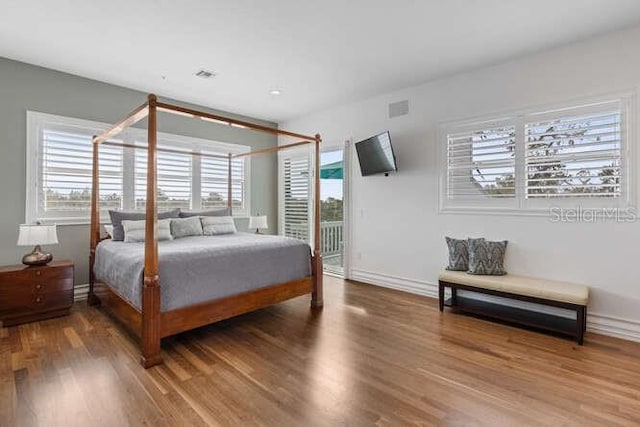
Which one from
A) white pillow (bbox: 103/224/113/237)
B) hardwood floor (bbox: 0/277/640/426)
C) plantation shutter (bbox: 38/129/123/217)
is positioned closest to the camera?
hardwood floor (bbox: 0/277/640/426)

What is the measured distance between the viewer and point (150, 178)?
261 centimetres

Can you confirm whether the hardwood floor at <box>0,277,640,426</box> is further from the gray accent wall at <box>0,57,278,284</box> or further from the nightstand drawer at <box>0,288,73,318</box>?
the gray accent wall at <box>0,57,278,284</box>

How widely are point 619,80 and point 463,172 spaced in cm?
160

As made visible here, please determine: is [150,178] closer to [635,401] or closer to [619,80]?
[635,401]

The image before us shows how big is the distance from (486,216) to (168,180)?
441 cm

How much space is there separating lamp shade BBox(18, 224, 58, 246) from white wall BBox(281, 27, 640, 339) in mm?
3792

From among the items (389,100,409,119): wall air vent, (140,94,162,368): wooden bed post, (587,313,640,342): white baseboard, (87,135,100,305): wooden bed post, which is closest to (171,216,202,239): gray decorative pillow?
(87,135,100,305): wooden bed post

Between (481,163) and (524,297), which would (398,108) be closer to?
(481,163)

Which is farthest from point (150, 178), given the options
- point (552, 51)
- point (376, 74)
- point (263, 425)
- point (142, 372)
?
point (552, 51)

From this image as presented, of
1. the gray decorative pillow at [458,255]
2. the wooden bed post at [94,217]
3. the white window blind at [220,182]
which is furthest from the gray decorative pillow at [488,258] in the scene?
the wooden bed post at [94,217]

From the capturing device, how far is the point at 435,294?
430 cm

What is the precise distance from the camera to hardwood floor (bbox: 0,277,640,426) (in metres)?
1.95

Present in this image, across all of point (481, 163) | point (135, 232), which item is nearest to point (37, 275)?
point (135, 232)

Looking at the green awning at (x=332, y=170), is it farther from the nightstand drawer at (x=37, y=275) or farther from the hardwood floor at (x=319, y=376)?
the nightstand drawer at (x=37, y=275)
